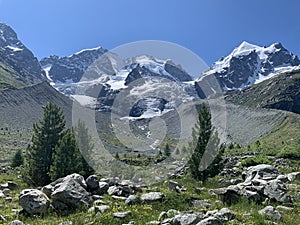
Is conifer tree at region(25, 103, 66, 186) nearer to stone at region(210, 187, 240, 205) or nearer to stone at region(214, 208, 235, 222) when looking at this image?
stone at region(210, 187, 240, 205)

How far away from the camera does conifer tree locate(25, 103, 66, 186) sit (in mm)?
40812

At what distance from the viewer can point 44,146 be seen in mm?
43312

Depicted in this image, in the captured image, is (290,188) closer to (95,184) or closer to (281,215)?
(281,215)

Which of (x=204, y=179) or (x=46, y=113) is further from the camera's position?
(x=46, y=113)

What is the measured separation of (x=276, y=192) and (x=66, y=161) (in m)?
21.6

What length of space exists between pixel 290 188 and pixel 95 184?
12.9m

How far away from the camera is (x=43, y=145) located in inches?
1704

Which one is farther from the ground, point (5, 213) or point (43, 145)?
point (43, 145)

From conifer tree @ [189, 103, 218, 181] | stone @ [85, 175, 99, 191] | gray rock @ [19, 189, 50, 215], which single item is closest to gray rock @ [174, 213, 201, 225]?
gray rock @ [19, 189, 50, 215]

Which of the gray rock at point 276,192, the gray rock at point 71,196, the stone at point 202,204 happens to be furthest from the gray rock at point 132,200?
the gray rock at point 276,192

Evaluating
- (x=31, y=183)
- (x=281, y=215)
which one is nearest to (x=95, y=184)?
(x=281, y=215)

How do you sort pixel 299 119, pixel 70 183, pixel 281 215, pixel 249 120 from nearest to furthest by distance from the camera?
pixel 281 215, pixel 70 183, pixel 299 119, pixel 249 120

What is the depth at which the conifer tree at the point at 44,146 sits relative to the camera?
134 feet

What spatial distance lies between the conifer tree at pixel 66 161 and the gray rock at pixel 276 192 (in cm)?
2050
